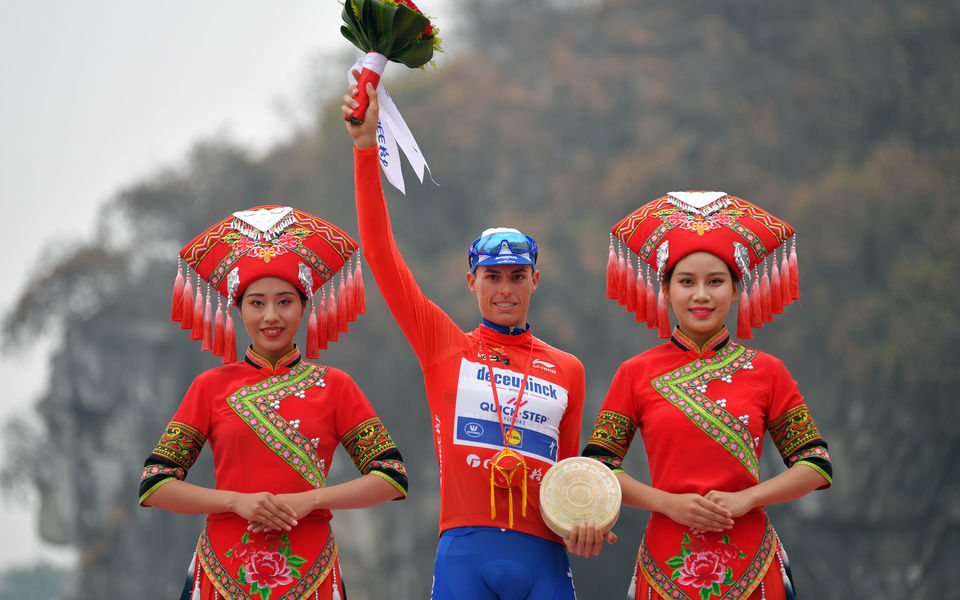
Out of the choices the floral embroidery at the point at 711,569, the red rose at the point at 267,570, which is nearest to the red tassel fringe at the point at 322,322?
the red rose at the point at 267,570

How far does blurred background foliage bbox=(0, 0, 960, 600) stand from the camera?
73.1 feet

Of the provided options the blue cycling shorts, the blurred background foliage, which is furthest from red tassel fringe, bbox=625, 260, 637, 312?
the blurred background foliage

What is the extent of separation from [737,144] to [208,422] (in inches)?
946

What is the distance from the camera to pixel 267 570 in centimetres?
445

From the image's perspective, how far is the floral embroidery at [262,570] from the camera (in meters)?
4.43

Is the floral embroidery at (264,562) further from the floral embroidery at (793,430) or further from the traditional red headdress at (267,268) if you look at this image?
the floral embroidery at (793,430)

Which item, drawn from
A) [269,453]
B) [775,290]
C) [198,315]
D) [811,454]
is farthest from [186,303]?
[811,454]

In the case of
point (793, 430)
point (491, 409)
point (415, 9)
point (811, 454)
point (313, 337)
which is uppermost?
point (415, 9)

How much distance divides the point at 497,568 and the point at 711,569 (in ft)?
2.74

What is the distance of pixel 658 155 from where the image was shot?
90.3 feet

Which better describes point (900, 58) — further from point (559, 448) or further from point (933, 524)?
point (559, 448)

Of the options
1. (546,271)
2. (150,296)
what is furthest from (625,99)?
(150,296)

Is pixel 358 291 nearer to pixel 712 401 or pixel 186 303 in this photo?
pixel 186 303

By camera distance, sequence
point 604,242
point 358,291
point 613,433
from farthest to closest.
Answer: point 604,242 → point 358,291 → point 613,433
